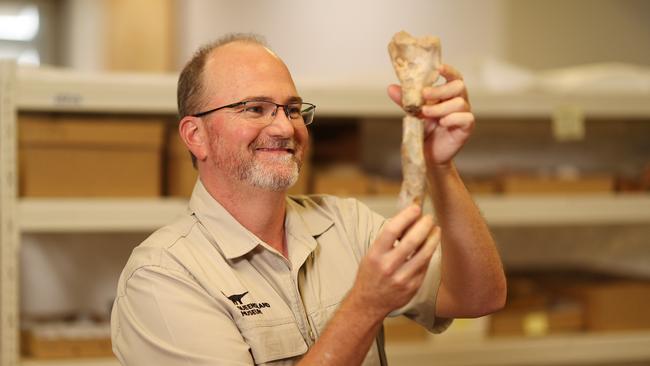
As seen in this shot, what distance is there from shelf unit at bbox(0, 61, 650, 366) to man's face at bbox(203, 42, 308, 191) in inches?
36.5

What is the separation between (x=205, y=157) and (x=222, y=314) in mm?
355

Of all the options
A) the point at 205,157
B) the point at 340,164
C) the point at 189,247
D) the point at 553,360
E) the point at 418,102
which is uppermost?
the point at 418,102

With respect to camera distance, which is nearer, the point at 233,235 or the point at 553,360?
the point at 233,235

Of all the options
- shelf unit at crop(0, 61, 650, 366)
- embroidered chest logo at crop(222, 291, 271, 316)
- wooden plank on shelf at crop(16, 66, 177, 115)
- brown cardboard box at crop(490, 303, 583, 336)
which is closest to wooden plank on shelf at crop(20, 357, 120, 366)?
shelf unit at crop(0, 61, 650, 366)

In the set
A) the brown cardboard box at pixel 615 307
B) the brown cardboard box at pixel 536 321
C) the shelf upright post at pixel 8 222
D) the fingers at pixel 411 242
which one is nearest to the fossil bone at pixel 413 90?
the fingers at pixel 411 242

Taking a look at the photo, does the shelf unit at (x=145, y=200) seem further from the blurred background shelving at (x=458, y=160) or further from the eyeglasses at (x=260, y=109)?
the eyeglasses at (x=260, y=109)

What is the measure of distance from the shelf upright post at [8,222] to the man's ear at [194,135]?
918 millimetres

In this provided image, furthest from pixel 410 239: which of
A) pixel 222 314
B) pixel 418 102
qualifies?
pixel 222 314

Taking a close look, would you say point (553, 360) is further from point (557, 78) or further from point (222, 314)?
point (222, 314)

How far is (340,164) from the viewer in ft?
8.82

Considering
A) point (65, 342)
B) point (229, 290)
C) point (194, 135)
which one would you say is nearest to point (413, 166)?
point (229, 290)

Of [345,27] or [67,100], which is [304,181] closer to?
[67,100]

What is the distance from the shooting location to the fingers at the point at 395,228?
3.60 ft

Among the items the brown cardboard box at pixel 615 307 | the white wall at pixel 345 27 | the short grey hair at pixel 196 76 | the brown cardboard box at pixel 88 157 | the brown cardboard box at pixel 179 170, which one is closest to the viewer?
the short grey hair at pixel 196 76
